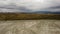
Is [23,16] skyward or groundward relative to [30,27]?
skyward

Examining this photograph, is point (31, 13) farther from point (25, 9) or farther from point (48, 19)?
point (48, 19)

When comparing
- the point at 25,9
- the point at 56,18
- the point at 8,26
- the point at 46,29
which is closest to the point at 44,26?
the point at 46,29

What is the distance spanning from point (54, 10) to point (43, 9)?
13 centimetres

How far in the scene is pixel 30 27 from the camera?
991 millimetres

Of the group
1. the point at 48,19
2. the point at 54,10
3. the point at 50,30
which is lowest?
the point at 50,30

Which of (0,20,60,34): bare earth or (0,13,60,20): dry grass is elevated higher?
(0,13,60,20): dry grass

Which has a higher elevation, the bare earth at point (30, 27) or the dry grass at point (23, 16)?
the dry grass at point (23, 16)

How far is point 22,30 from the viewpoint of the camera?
0.95m

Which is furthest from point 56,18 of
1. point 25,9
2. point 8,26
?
point 8,26

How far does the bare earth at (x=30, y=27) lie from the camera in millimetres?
939

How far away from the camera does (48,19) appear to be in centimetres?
105

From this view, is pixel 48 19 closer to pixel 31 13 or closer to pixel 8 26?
pixel 31 13

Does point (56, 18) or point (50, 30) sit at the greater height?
point (56, 18)

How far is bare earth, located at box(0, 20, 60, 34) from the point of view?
0.94 m
